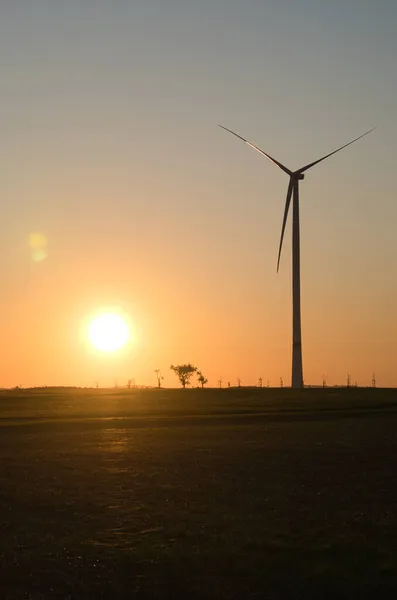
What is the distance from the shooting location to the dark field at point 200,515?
18516 millimetres

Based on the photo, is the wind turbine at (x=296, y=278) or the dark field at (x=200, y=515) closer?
the dark field at (x=200, y=515)

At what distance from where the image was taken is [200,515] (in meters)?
25.7

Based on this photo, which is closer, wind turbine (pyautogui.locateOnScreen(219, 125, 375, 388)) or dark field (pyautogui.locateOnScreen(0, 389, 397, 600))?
dark field (pyautogui.locateOnScreen(0, 389, 397, 600))

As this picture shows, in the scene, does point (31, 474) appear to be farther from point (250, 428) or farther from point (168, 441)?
point (250, 428)

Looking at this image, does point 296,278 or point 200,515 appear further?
point 296,278

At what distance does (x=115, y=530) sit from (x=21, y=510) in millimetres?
4713

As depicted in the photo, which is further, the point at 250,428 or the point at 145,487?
the point at 250,428

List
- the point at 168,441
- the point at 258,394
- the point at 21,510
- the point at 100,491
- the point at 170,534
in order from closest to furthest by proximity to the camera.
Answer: the point at 170,534 < the point at 21,510 < the point at 100,491 < the point at 168,441 < the point at 258,394

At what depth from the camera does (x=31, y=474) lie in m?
35.4

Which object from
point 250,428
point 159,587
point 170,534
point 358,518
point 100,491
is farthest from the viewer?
point 250,428

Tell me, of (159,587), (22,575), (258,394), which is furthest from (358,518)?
(258,394)

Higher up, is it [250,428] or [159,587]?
[250,428]

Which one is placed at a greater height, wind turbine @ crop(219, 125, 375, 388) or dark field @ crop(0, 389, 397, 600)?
wind turbine @ crop(219, 125, 375, 388)

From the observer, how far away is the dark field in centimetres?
1852
